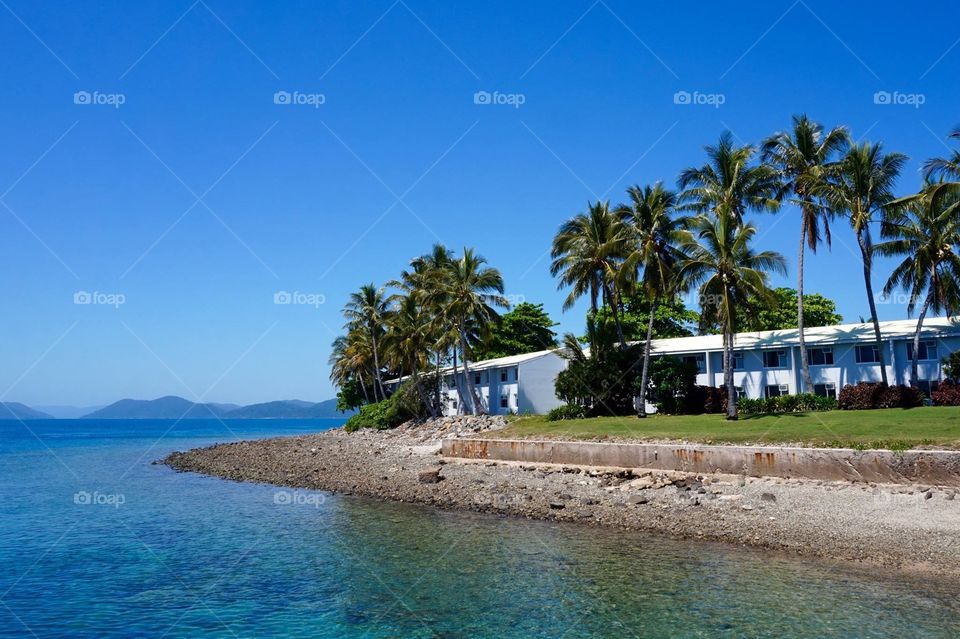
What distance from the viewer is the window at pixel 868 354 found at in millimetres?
41406

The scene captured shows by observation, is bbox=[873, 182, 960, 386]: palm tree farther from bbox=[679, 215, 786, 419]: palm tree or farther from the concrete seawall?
the concrete seawall

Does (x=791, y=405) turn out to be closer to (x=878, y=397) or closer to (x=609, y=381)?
(x=878, y=397)

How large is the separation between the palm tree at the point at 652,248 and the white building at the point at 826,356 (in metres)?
6.83

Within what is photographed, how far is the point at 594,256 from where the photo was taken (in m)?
44.0

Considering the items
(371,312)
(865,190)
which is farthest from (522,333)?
(865,190)

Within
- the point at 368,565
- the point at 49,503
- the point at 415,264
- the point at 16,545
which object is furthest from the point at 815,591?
the point at 415,264

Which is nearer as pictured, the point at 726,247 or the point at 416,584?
the point at 416,584

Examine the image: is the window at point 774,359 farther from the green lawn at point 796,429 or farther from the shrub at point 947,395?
the shrub at point 947,395

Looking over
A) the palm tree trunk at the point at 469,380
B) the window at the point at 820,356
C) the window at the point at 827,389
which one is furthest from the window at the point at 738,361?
the palm tree trunk at the point at 469,380

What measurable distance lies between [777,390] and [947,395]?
10037 mm

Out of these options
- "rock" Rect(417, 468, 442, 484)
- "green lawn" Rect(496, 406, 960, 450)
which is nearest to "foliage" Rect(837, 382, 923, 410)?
"green lawn" Rect(496, 406, 960, 450)

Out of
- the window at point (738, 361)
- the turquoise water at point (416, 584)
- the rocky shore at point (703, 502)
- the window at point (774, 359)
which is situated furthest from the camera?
the window at point (738, 361)

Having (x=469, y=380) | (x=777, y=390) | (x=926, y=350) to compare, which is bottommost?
(x=777, y=390)

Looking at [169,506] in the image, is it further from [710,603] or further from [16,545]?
[710,603]
